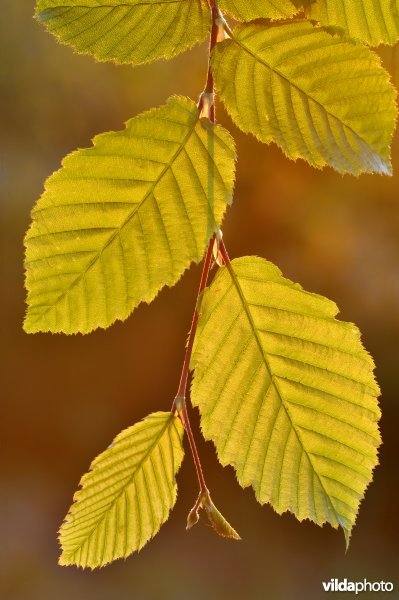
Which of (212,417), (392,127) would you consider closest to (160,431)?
(212,417)

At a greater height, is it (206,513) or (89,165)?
(89,165)

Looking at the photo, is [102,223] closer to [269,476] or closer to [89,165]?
[89,165]

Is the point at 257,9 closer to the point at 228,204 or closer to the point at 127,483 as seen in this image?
the point at 228,204

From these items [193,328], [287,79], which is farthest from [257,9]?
[193,328]

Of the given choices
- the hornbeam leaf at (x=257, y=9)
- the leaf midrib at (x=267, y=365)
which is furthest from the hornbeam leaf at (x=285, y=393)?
the hornbeam leaf at (x=257, y=9)

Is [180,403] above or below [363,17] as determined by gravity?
Answer: below

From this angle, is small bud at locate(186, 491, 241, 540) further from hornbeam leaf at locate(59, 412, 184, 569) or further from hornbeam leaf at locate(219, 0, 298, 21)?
hornbeam leaf at locate(219, 0, 298, 21)
